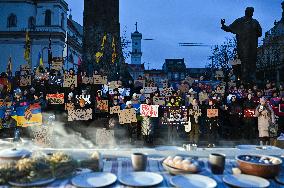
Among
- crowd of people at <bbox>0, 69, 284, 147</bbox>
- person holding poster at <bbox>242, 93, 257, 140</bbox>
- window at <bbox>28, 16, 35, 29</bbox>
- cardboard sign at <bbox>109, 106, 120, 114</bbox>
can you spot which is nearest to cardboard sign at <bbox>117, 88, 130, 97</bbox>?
crowd of people at <bbox>0, 69, 284, 147</bbox>

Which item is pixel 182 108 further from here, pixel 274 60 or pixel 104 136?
pixel 274 60

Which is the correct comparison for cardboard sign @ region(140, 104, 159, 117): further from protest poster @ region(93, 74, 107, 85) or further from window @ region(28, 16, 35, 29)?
window @ region(28, 16, 35, 29)

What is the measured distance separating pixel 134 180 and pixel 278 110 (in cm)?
1030

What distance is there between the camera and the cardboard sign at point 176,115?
1070 cm

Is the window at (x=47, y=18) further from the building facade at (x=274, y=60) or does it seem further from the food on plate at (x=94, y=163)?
the food on plate at (x=94, y=163)

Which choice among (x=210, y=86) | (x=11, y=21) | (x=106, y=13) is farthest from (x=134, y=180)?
(x=11, y=21)

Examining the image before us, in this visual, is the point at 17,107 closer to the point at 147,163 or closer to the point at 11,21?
the point at 147,163

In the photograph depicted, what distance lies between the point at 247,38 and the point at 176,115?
227 inches

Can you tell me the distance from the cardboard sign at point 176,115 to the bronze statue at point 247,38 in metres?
4.90

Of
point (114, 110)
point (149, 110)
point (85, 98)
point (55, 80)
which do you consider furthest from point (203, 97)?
point (55, 80)

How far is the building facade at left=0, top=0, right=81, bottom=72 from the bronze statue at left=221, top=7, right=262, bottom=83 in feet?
128

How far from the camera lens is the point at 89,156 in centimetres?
336

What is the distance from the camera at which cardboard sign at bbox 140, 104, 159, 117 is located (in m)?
9.84

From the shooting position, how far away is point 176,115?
1075 centimetres
